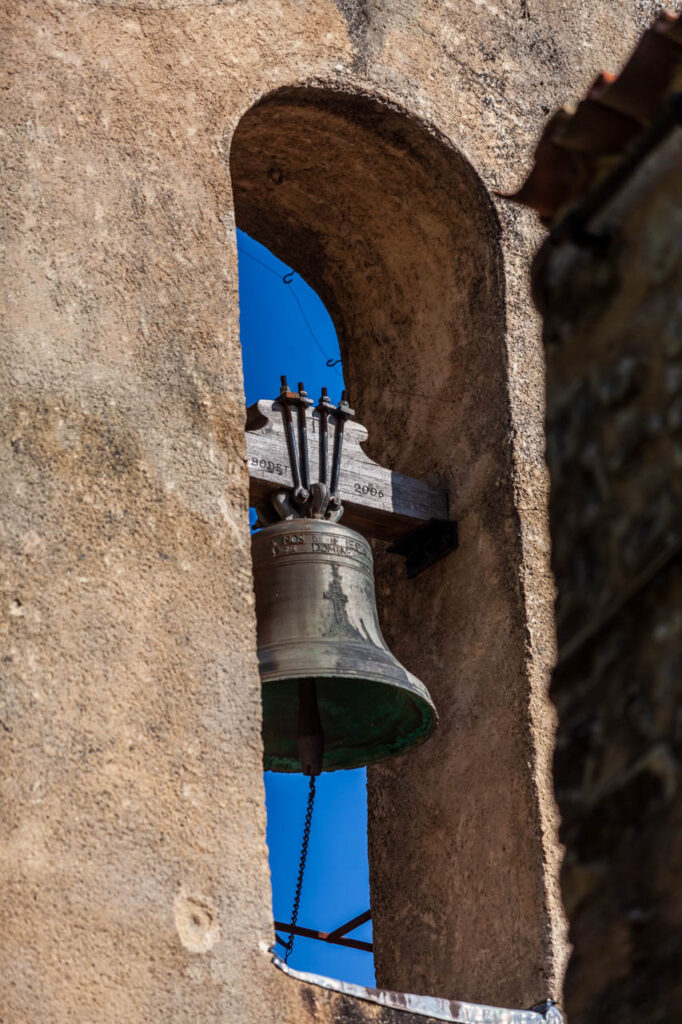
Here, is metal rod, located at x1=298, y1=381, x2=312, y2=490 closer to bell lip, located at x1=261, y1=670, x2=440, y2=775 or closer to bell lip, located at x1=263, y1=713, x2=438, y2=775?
bell lip, located at x1=261, y1=670, x2=440, y2=775

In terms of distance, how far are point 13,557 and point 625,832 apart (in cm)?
164

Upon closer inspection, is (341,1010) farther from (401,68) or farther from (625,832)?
(401,68)

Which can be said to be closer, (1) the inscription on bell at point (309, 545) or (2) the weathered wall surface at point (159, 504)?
(2) the weathered wall surface at point (159, 504)

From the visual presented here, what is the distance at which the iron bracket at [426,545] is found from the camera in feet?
11.3

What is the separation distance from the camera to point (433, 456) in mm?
3576

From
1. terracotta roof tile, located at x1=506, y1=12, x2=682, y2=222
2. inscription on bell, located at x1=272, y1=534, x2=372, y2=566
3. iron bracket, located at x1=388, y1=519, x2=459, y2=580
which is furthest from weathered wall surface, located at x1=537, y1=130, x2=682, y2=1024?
iron bracket, located at x1=388, y1=519, x2=459, y2=580

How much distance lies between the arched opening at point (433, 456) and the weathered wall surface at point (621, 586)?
6.09ft

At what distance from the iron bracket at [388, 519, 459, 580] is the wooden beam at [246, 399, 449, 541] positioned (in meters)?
0.02

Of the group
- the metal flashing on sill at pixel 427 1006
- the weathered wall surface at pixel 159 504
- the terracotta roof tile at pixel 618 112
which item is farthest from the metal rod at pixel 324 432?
the terracotta roof tile at pixel 618 112

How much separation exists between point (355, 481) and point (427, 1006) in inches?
41.7

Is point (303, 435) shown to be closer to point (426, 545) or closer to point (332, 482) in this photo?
point (332, 482)

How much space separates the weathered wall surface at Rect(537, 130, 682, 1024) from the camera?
107 cm

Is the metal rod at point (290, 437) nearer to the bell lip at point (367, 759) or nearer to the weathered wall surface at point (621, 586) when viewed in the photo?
the bell lip at point (367, 759)

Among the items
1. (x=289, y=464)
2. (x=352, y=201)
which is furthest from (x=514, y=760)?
(x=352, y=201)
